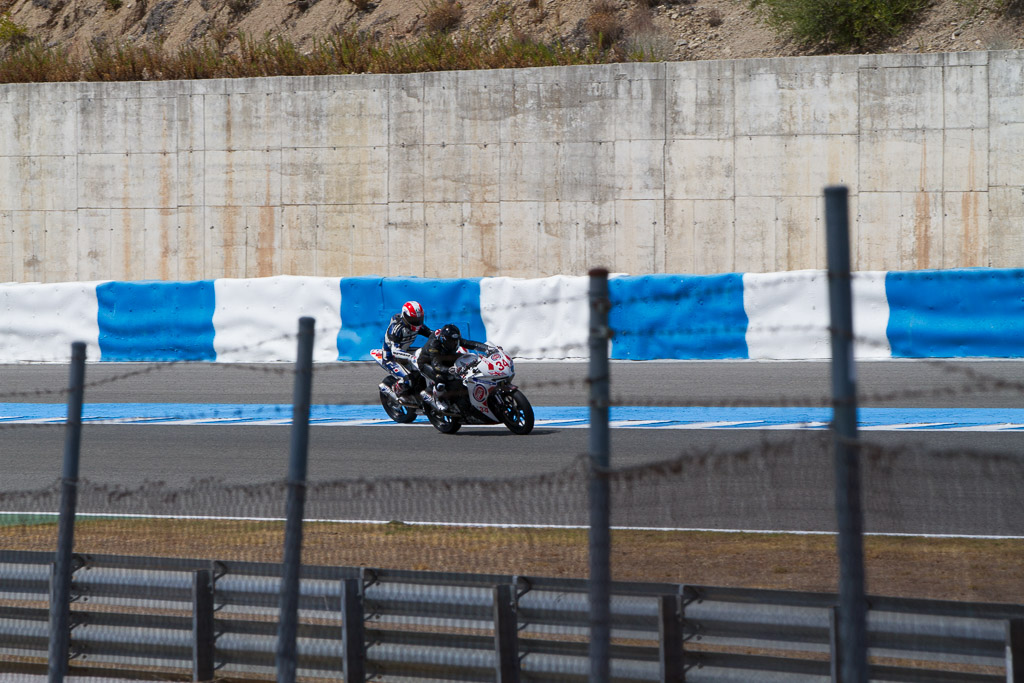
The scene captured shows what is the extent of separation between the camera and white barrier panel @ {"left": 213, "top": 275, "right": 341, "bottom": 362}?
18.2 metres

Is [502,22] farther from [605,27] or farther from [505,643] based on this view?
[505,643]

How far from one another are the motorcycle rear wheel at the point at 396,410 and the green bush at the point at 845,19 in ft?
42.7

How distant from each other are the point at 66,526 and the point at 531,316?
43.4 ft

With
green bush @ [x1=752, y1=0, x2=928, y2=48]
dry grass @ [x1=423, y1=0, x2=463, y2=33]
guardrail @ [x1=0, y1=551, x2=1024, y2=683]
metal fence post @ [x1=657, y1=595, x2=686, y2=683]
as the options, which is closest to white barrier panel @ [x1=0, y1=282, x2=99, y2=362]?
dry grass @ [x1=423, y1=0, x2=463, y2=33]

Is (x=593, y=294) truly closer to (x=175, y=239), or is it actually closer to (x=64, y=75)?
(x=175, y=239)

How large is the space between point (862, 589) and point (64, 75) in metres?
24.4

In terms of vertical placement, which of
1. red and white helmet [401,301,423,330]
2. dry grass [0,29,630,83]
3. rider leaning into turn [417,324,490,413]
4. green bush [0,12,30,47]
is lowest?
rider leaning into turn [417,324,490,413]

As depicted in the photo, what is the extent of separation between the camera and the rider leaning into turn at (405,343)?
12711 mm

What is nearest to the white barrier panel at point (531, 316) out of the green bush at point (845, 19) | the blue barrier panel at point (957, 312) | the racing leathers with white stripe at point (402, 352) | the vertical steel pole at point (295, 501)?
the blue barrier panel at point (957, 312)

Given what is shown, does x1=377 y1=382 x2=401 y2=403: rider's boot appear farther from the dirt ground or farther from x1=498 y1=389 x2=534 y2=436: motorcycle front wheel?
the dirt ground

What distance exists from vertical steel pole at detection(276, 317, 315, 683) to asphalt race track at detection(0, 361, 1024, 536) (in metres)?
0.70

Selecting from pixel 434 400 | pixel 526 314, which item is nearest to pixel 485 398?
pixel 434 400

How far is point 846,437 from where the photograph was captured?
9.73 ft

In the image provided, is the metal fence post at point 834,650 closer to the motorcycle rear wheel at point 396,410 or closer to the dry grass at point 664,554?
the dry grass at point 664,554
